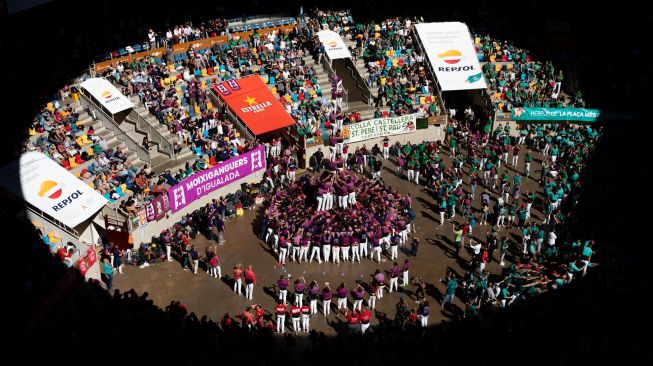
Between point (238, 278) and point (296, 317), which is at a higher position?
point (238, 278)

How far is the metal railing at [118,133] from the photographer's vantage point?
37.1 meters

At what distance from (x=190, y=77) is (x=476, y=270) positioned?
20.0 m

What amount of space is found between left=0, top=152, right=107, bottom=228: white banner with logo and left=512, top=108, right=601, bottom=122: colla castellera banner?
23.8m

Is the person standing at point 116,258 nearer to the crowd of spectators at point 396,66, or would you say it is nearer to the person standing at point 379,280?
the person standing at point 379,280

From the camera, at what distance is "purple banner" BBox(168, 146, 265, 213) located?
3419 cm

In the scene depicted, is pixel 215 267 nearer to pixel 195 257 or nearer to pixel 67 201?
pixel 195 257

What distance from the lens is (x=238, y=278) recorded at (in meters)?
29.4

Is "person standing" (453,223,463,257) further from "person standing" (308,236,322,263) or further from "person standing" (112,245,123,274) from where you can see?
"person standing" (112,245,123,274)

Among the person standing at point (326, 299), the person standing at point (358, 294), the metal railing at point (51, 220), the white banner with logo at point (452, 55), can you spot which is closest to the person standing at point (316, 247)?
the person standing at point (326, 299)

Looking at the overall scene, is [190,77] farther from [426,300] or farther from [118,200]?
[426,300]

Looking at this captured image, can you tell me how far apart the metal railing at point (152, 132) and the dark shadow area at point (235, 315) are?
3963mm

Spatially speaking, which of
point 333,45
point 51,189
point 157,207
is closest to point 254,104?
point 333,45

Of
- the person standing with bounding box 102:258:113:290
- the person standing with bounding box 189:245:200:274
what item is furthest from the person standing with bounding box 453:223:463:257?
the person standing with bounding box 102:258:113:290

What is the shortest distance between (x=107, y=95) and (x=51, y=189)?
28.5 feet
